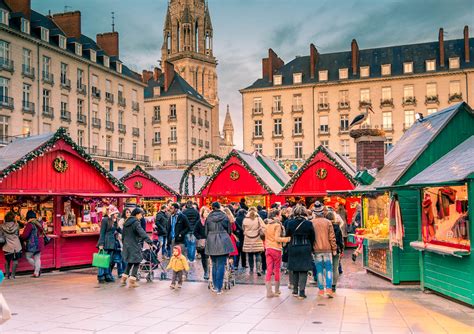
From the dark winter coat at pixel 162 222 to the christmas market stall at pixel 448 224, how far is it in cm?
762

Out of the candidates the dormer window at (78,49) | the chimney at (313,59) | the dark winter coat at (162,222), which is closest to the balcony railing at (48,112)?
the dormer window at (78,49)

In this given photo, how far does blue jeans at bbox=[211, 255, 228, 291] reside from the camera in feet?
36.8

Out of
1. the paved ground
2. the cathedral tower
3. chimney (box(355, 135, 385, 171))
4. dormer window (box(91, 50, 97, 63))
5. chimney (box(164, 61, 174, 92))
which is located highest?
the cathedral tower

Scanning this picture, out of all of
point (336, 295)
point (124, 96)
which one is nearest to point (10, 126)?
point (124, 96)

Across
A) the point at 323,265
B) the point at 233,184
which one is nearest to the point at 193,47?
the point at 233,184

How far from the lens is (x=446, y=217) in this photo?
10.5 meters

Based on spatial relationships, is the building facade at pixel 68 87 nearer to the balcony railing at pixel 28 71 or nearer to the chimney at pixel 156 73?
the balcony railing at pixel 28 71

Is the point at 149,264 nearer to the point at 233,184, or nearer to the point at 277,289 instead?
the point at 277,289

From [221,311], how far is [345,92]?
51549mm

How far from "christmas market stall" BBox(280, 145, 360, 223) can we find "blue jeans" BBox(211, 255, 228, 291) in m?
12.1

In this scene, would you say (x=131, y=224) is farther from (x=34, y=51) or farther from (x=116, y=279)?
(x=34, y=51)

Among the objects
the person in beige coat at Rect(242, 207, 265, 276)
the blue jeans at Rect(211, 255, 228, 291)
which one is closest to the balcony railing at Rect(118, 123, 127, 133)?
the person in beige coat at Rect(242, 207, 265, 276)

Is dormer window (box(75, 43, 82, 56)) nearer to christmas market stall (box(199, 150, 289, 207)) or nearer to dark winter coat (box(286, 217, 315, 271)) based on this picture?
christmas market stall (box(199, 150, 289, 207))

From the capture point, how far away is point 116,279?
A: 13344 mm
